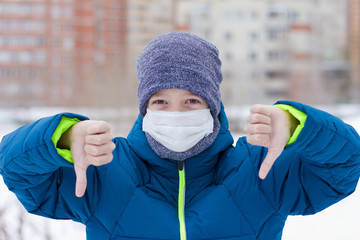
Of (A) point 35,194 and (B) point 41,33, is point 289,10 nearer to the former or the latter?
(B) point 41,33

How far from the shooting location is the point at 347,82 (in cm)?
2392

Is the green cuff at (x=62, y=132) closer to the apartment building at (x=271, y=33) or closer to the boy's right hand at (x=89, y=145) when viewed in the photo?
the boy's right hand at (x=89, y=145)

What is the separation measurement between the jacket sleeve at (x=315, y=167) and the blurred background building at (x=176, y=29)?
1825 cm

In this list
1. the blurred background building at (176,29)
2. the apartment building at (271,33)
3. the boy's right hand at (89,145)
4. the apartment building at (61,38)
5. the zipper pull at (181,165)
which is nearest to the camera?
the boy's right hand at (89,145)

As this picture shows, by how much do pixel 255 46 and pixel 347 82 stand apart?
6522 millimetres

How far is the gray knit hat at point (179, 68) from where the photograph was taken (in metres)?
1.02

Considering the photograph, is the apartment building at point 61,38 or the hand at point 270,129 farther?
the apartment building at point 61,38

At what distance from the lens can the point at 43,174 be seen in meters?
0.90

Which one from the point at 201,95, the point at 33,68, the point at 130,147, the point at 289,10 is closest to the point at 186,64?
the point at 201,95

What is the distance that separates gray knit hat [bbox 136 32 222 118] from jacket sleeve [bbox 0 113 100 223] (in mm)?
237

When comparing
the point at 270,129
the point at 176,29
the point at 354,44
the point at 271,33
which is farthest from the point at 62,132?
the point at 354,44

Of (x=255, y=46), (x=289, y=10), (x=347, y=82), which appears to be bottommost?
(x=347, y=82)

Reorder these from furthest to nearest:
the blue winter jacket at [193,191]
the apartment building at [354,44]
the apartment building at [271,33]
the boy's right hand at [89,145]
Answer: the apartment building at [354,44], the apartment building at [271,33], the blue winter jacket at [193,191], the boy's right hand at [89,145]

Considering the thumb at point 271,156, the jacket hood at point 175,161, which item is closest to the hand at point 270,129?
the thumb at point 271,156
